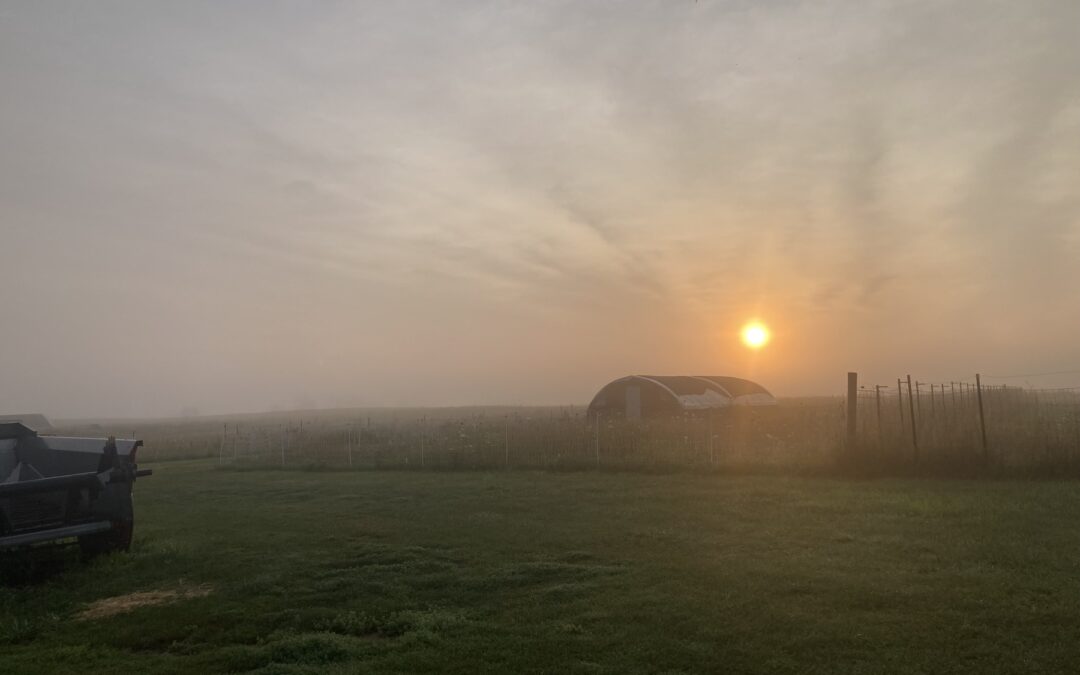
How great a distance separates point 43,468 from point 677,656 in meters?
11.2

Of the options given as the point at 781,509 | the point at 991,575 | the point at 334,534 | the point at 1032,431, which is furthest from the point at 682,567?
the point at 1032,431

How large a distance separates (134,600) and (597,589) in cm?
550

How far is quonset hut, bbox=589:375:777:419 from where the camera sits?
3694 centimetres

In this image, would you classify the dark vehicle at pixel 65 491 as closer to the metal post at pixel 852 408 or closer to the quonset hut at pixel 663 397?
the metal post at pixel 852 408

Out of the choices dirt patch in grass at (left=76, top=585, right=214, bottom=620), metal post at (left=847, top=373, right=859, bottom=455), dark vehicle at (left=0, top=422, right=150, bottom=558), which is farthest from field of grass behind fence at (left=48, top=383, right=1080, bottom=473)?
dirt patch in grass at (left=76, top=585, right=214, bottom=620)

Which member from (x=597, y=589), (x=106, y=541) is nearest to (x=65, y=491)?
(x=106, y=541)

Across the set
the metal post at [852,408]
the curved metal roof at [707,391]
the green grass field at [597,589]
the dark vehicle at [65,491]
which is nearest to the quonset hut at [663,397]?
the curved metal roof at [707,391]

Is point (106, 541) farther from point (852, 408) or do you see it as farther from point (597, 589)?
point (852, 408)

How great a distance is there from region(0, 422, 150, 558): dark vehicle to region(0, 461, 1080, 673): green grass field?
0.58 meters

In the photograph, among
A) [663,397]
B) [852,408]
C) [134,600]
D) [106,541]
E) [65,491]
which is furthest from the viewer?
[663,397]

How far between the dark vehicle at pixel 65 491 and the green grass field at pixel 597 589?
575 mm

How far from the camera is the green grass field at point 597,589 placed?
620cm

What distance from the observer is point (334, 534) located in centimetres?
1248

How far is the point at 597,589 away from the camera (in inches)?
327
